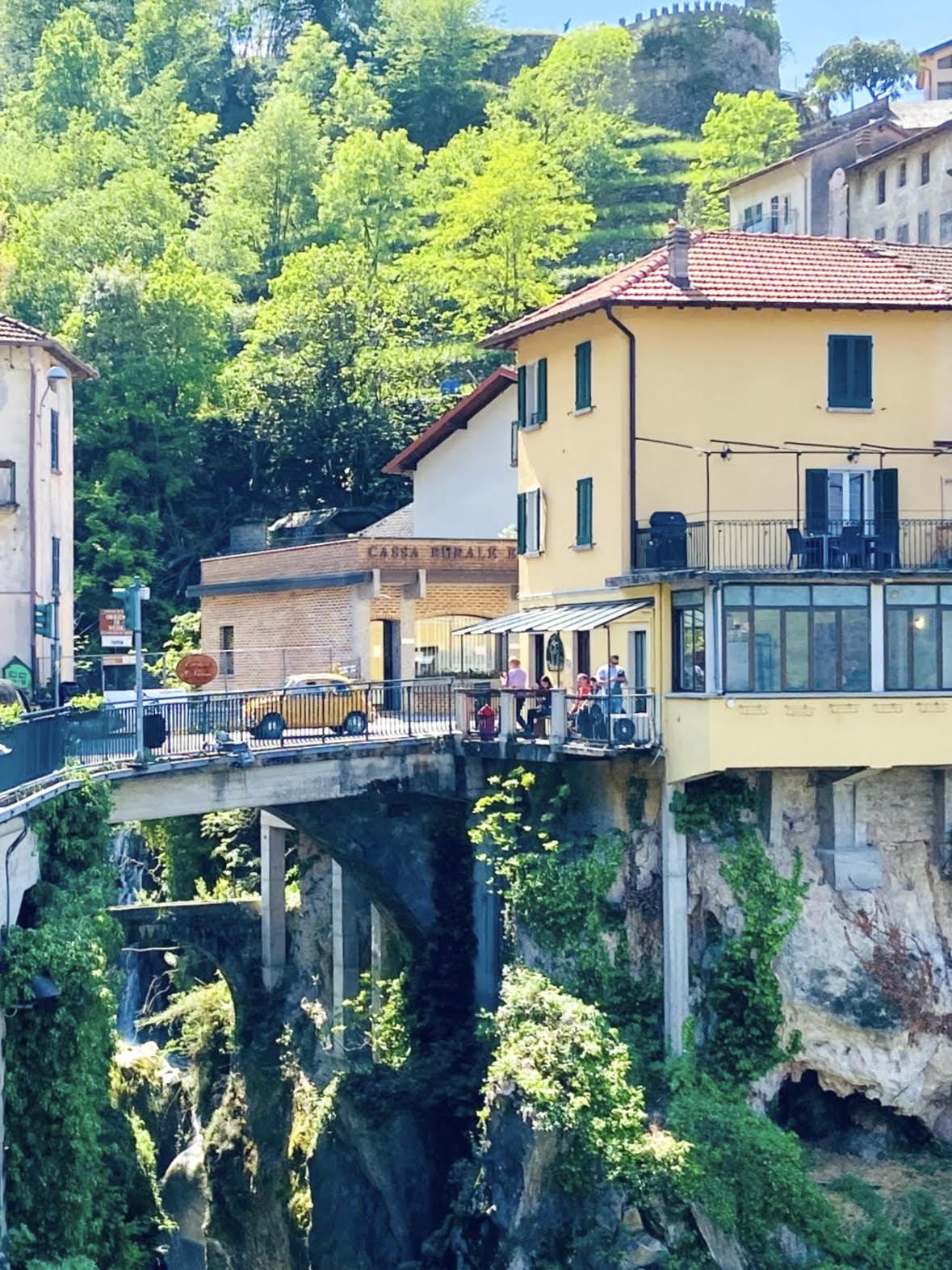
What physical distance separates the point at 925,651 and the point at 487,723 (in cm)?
908

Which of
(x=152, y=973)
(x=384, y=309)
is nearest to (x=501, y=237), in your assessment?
(x=384, y=309)

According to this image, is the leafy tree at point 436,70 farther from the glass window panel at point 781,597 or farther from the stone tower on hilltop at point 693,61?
the glass window panel at point 781,597

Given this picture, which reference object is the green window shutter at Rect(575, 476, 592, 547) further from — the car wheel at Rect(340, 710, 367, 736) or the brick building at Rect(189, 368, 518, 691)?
the brick building at Rect(189, 368, 518, 691)

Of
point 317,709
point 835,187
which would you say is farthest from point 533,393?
→ point 835,187

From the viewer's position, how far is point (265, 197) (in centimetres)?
11444

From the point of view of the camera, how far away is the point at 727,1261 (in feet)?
122

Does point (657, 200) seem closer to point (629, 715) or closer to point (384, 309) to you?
point (384, 309)

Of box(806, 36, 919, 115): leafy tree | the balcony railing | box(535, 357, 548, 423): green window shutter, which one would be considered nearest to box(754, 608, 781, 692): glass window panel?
the balcony railing

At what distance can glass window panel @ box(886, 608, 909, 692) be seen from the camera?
132 ft

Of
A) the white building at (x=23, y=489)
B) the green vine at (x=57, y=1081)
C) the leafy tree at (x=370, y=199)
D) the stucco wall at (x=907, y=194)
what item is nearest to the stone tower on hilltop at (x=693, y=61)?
the leafy tree at (x=370, y=199)

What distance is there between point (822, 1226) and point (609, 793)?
9048mm

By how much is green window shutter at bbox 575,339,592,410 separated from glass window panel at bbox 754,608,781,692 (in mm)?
7428

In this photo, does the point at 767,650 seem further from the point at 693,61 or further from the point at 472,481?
the point at 693,61

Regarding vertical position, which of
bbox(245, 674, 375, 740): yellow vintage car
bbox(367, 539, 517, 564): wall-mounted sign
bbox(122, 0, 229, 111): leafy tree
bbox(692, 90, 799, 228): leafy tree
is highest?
bbox(122, 0, 229, 111): leafy tree
